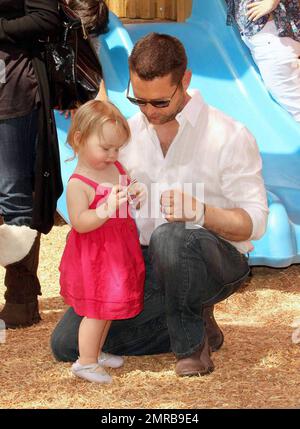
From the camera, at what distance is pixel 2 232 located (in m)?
4.10

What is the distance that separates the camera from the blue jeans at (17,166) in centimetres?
402

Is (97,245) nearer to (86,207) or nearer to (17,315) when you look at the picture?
(86,207)

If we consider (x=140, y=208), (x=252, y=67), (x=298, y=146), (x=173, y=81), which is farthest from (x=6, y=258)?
(x=252, y=67)

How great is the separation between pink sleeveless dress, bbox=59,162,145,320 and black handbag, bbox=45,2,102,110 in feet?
2.29

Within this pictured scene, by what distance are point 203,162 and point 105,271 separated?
54cm

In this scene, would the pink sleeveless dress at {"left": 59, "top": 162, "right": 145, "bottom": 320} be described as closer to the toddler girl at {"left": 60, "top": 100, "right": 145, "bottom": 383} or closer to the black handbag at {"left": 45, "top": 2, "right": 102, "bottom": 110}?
the toddler girl at {"left": 60, "top": 100, "right": 145, "bottom": 383}

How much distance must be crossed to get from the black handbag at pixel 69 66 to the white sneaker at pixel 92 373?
46.8 inches

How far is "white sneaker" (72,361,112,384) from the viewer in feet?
11.6

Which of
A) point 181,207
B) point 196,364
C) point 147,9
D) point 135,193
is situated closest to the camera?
point 181,207

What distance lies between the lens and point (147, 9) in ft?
30.3

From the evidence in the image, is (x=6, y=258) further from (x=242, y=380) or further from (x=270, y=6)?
(x=270, y=6)

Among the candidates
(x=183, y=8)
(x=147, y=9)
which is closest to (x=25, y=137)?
(x=183, y=8)

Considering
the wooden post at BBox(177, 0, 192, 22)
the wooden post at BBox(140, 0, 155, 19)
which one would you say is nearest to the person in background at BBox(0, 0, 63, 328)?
the wooden post at BBox(177, 0, 192, 22)

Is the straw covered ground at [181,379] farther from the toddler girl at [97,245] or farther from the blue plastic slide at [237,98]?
the blue plastic slide at [237,98]
